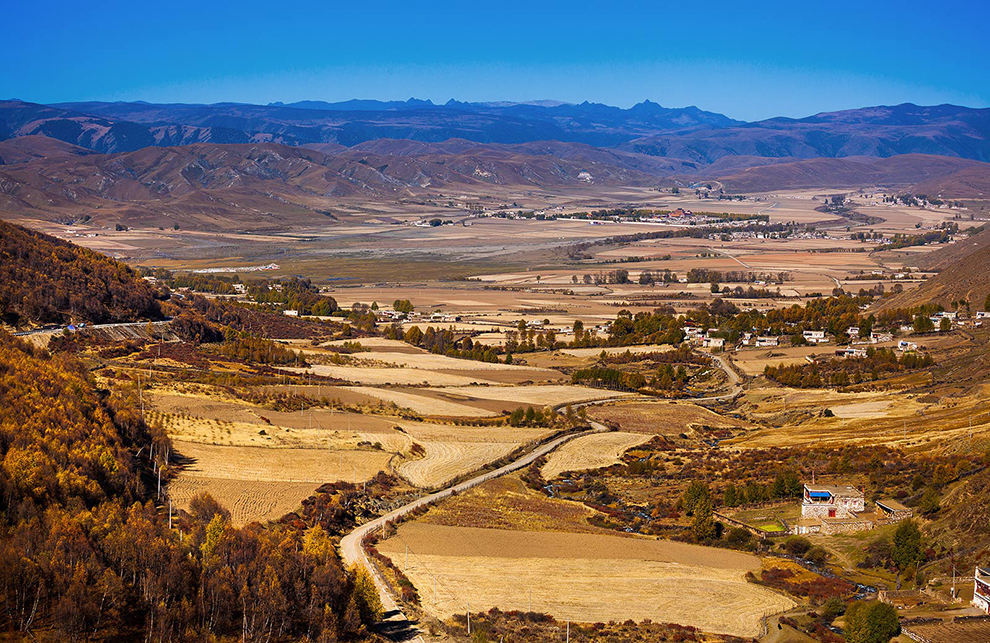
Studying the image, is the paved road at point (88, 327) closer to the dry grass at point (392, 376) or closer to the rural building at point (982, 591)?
the dry grass at point (392, 376)

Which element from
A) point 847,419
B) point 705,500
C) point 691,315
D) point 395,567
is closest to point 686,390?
point 847,419

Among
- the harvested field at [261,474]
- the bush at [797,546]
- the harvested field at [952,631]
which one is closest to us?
the harvested field at [952,631]

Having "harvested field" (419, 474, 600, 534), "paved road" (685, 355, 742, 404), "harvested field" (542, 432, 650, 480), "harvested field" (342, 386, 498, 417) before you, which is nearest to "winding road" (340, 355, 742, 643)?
Result: "harvested field" (542, 432, 650, 480)

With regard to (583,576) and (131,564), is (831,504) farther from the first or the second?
(131,564)

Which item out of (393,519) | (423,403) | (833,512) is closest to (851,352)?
(423,403)

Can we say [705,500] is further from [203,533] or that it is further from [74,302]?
[74,302]

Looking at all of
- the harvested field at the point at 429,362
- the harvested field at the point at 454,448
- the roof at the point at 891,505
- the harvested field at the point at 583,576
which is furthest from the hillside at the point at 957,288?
the harvested field at the point at 583,576

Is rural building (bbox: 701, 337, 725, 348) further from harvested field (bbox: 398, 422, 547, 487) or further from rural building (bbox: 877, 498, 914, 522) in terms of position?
rural building (bbox: 877, 498, 914, 522)
